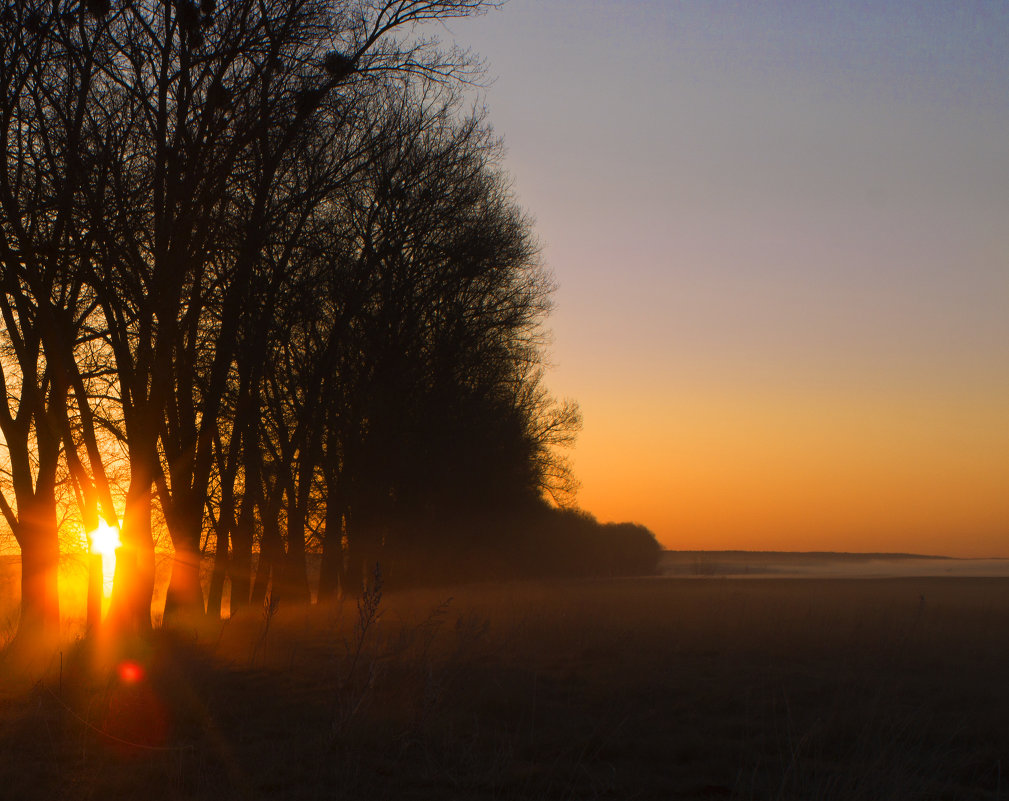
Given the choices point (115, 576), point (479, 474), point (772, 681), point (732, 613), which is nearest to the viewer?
point (772, 681)

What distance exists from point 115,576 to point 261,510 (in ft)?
24.4

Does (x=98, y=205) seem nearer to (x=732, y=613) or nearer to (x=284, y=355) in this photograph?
(x=284, y=355)

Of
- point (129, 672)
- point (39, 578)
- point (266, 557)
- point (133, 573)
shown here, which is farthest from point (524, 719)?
point (266, 557)

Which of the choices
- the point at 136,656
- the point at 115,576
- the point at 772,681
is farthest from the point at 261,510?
the point at 772,681

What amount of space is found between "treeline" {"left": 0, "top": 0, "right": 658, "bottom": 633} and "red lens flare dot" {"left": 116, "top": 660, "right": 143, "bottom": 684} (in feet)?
10.1

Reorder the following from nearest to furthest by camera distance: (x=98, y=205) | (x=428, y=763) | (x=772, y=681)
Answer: (x=428, y=763)
(x=772, y=681)
(x=98, y=205)

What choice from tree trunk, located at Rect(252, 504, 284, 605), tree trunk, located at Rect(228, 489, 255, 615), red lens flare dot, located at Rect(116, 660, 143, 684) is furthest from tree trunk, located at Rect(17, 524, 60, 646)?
tree trunk, located at Rect(252, 504, 284, 605)

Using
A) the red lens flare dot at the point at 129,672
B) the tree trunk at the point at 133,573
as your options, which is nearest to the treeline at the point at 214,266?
the tree trunk at the point at 133,573

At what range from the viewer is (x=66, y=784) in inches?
227

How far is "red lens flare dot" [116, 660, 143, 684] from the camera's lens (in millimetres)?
8555

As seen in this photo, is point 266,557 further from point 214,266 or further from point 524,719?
point 524,719

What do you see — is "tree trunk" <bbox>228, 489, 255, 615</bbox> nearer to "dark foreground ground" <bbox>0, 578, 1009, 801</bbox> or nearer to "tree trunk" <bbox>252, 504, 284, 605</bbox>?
"tree trunk" <bbox>252, 504, 284, 605</bbox>

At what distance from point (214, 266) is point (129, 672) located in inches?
309

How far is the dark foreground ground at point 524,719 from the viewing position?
5.88 m
